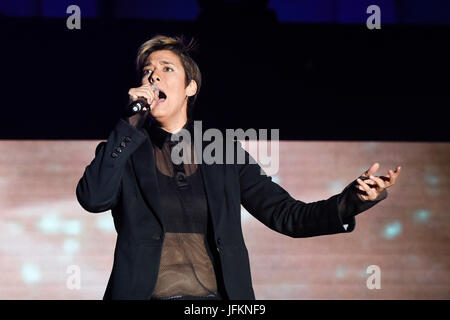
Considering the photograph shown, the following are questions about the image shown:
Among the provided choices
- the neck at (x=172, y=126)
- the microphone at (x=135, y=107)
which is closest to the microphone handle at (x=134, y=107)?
the microphone at (x=135, y=107)

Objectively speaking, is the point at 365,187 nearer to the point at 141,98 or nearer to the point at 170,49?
the point at 141,98

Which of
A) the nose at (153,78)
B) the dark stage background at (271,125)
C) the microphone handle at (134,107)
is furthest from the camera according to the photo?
the dark stage background at (271,125)

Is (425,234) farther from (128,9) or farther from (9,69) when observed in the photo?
(9,69)

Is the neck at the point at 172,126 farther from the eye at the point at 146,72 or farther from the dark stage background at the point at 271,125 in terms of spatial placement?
the dark stage background at the point at 271,125

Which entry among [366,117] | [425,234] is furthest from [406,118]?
[425,234]

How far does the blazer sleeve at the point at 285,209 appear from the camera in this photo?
1.72 m

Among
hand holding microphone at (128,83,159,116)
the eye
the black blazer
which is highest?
the eye

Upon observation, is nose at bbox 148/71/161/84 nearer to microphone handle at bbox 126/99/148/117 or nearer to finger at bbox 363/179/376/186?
microphone handle at bbox 126/99/148/117

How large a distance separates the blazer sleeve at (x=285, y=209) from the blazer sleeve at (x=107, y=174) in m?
0.41

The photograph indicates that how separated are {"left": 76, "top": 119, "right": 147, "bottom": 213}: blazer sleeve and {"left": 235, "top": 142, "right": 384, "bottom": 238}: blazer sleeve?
0.41 meters

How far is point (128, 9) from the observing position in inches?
143

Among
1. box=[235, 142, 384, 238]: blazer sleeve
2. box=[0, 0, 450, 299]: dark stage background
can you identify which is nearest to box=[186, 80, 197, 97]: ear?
box=[235, 142, 384, 238]: blazer sleeve

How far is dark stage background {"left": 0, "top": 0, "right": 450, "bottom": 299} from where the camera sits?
3.24 m

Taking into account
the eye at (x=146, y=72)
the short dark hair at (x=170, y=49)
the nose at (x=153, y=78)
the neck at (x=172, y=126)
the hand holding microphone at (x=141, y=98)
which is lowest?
the neck at (x=172, y=126)
